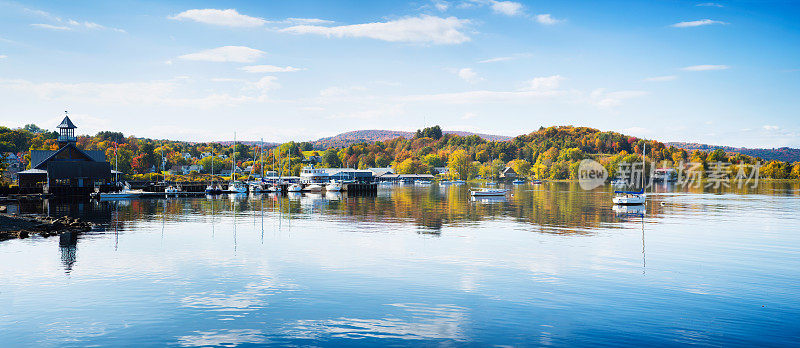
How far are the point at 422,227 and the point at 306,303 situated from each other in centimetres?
3171

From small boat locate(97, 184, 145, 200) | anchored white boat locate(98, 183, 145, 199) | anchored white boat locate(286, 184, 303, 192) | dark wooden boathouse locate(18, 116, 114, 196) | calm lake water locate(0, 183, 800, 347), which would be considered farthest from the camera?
anchored white boat locate(286, 184, 303, 192)

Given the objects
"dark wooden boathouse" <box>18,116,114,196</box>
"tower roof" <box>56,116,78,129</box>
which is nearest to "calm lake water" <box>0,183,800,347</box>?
"dark wooden boathouse" <box>18,116,114,196</box>

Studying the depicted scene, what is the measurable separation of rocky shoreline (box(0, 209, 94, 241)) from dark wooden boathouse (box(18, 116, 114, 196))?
5782cm

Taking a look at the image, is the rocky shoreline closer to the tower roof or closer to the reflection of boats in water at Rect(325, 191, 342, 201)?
the reflection of boats in water at Rect(325, 191, 342, 201)

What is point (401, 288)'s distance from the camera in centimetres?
2606

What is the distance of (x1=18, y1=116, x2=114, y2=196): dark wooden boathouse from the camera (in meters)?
105

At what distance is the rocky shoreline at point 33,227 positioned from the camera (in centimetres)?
4334

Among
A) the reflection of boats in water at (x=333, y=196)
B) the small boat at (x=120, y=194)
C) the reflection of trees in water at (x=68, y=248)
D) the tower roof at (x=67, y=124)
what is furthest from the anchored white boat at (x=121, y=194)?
the reflection of trees in water at (x=68, y=248)

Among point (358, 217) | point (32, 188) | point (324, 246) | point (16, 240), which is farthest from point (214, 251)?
point (32, 188)

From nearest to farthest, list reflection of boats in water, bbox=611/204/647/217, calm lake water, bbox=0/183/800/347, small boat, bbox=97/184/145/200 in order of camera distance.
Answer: calm lake water, bbox=0/183/800/347
reflection of boats in water, bbox=611/204/647/217
small boat, bbox=97/184/145/200

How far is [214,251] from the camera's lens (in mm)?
37781

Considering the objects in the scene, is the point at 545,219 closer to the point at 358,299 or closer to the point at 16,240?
the point at 358,299

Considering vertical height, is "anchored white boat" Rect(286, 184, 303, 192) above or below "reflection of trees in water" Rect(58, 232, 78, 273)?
above

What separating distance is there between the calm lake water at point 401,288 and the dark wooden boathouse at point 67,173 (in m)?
67.6
